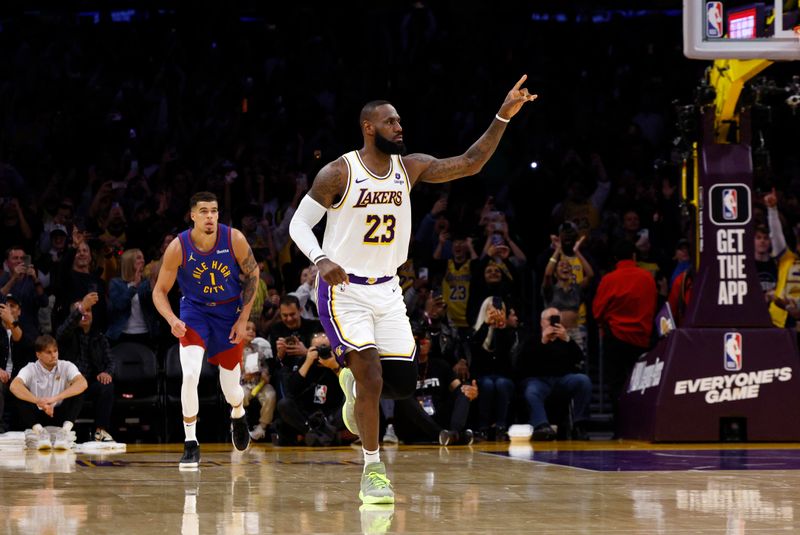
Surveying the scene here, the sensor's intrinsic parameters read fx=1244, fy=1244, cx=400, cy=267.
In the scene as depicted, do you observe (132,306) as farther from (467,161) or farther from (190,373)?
(467,161)

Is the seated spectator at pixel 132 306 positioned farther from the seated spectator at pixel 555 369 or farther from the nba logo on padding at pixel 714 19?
the nba logo on padding at pixel 714 19

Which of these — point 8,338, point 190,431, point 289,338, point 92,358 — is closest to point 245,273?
point 190,431

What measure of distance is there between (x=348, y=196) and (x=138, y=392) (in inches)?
288

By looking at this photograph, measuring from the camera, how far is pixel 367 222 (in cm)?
728

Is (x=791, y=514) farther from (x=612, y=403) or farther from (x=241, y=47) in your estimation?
(x=241, y=47)

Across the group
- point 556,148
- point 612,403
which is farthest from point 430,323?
point 556,148

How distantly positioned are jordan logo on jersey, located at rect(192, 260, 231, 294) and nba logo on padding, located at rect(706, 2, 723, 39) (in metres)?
4.75

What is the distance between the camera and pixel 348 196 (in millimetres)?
7273

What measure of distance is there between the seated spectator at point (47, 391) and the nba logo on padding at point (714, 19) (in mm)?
7075

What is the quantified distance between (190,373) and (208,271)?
829 millimetres

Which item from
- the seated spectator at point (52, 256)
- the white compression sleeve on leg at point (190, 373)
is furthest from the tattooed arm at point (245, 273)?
the seated spectator at point (52, 256)

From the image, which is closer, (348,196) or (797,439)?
(348,196)

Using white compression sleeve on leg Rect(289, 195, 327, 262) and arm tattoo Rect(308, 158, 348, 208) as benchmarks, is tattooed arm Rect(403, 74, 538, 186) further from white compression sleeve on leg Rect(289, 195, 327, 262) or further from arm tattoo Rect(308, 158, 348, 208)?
white compression sleeve on leg Rect(289, 195, 327, 262)

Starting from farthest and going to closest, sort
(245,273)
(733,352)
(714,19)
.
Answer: (733,352)
(714,19)
(245,273)
